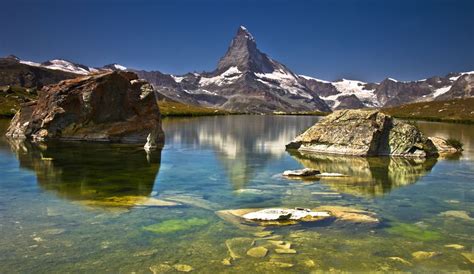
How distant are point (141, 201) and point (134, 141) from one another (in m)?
38.4

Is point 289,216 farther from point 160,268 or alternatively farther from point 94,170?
point 94,170

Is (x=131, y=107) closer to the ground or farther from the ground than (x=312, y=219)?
farther from the ground

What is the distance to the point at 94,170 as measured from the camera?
36219 mm

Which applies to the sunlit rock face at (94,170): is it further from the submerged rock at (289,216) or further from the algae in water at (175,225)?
the submerged rock at (289,216)

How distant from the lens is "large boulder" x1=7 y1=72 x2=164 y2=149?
205 feet

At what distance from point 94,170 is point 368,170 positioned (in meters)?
22.7

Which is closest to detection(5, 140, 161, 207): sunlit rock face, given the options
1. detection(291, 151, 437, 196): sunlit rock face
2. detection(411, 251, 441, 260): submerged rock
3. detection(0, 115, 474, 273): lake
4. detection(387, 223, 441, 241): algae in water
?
detection(0, 115, 474, 273): lake

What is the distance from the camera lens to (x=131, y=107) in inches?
2522

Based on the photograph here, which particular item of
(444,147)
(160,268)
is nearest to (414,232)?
(160,268)

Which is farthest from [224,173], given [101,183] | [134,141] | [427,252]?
[134,141]

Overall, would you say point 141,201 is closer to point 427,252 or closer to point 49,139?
point 427,252

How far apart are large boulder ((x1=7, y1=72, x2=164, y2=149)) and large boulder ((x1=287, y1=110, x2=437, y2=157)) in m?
23.4

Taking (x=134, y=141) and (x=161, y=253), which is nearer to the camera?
(x=161, y=253)

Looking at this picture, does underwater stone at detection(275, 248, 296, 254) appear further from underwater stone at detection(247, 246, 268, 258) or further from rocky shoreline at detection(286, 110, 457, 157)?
rocky shoreline at detection(286, 110, 457, 157)
